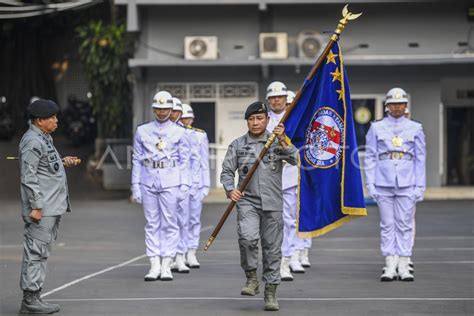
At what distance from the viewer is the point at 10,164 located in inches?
1628

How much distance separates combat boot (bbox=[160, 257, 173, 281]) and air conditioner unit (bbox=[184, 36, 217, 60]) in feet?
66.2

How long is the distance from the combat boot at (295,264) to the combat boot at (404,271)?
137 centimetres

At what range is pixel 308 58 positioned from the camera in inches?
1346

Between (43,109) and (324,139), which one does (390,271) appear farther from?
(43,109)

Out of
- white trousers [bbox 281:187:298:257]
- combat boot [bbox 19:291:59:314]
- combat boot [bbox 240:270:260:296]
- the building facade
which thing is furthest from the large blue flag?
the building facade

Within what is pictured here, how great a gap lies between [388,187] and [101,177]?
81.2 ft

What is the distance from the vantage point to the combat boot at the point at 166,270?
565 inches

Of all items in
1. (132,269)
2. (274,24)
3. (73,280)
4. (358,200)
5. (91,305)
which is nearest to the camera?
(91,305)

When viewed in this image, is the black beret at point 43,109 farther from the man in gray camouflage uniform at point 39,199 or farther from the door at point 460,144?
the door at point 460,144

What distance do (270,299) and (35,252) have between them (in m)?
2.29

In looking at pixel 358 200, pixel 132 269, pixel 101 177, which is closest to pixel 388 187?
pixel 358 200

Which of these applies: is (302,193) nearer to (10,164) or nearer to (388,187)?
(388,187)

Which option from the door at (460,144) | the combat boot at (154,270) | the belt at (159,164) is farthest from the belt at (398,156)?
the door at (460,144)

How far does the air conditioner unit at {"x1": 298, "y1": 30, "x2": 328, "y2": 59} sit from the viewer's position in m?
34.4
